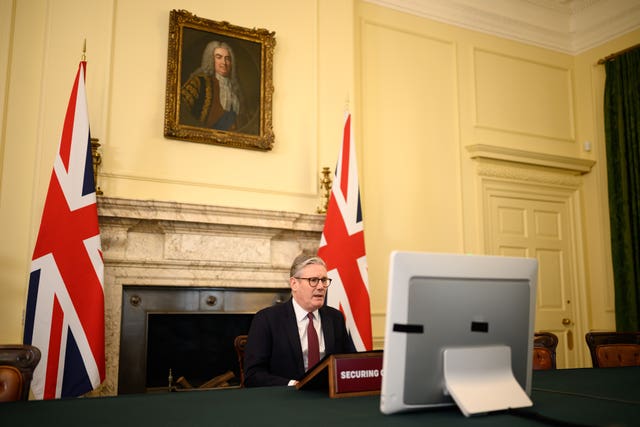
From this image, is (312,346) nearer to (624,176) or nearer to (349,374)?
(349,374)

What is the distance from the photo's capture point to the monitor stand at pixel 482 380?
4.98 ft

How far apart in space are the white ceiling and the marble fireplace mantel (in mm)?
2760

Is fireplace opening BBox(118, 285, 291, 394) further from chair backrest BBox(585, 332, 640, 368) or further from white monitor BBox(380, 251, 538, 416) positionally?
white monitor BBox(380, 251, 538, 416)

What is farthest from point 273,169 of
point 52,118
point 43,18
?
point 43,18

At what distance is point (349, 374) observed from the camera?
185cm

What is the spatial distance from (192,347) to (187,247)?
2.70 feet

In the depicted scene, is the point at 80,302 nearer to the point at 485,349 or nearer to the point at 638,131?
the point at 485,349

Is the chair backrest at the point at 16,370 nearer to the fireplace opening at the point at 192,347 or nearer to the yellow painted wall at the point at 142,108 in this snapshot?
the yellow painted wall at the point at 142,108

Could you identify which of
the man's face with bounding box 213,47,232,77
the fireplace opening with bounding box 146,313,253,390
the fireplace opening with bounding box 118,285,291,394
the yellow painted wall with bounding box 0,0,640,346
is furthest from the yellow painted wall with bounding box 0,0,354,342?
the fireplace opening with bounding box 146,313,253,390

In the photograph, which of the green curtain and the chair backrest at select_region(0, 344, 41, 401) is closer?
the chair backrest at select_region(0, 344, 41, 401)

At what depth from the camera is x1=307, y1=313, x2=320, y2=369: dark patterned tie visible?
2.93 m

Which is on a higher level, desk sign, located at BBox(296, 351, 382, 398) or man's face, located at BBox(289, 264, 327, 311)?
man's face, located at BBox(289, 264, 327, 311)

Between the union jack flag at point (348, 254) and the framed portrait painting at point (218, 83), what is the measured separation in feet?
2.27

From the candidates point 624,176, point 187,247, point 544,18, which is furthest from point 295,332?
point 544,18
